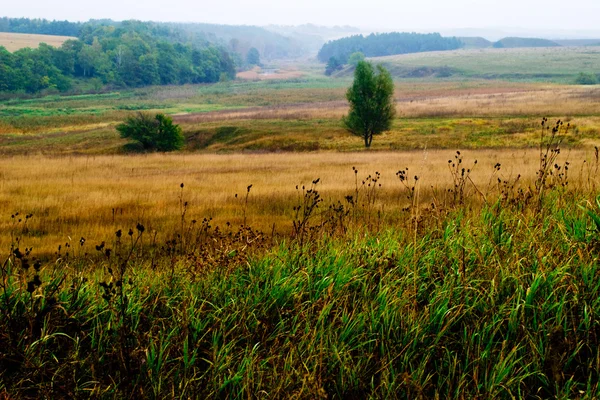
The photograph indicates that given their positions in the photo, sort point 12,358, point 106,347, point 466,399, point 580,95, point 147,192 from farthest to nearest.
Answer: point 580,95
point 147,192
point 106,347
point 12,358
point 466,399

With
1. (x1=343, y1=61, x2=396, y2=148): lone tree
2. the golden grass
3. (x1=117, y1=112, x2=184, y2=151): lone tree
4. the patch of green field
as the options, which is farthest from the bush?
the golden grass

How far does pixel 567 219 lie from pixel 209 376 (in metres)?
4.51

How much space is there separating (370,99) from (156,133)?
19537mm

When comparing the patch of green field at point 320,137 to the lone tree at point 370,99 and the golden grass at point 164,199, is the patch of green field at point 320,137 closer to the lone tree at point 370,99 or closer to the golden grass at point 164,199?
the lone tree at point 370,99

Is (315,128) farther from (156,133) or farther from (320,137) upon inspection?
(156,133)

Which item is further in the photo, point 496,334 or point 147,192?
point 147,192

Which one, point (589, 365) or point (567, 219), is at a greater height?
point (567, 219)

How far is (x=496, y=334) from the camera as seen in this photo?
14.5 ft

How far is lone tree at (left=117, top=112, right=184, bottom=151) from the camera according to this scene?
48250mm

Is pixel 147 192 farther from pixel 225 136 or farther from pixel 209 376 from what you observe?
pixel 225 136

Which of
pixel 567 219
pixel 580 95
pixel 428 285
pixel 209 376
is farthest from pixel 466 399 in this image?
pixel 580 95

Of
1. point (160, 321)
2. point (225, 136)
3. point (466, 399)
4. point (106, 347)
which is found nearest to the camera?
point (466, 399)

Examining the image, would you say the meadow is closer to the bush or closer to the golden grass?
the golden grass

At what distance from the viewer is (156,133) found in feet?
159
